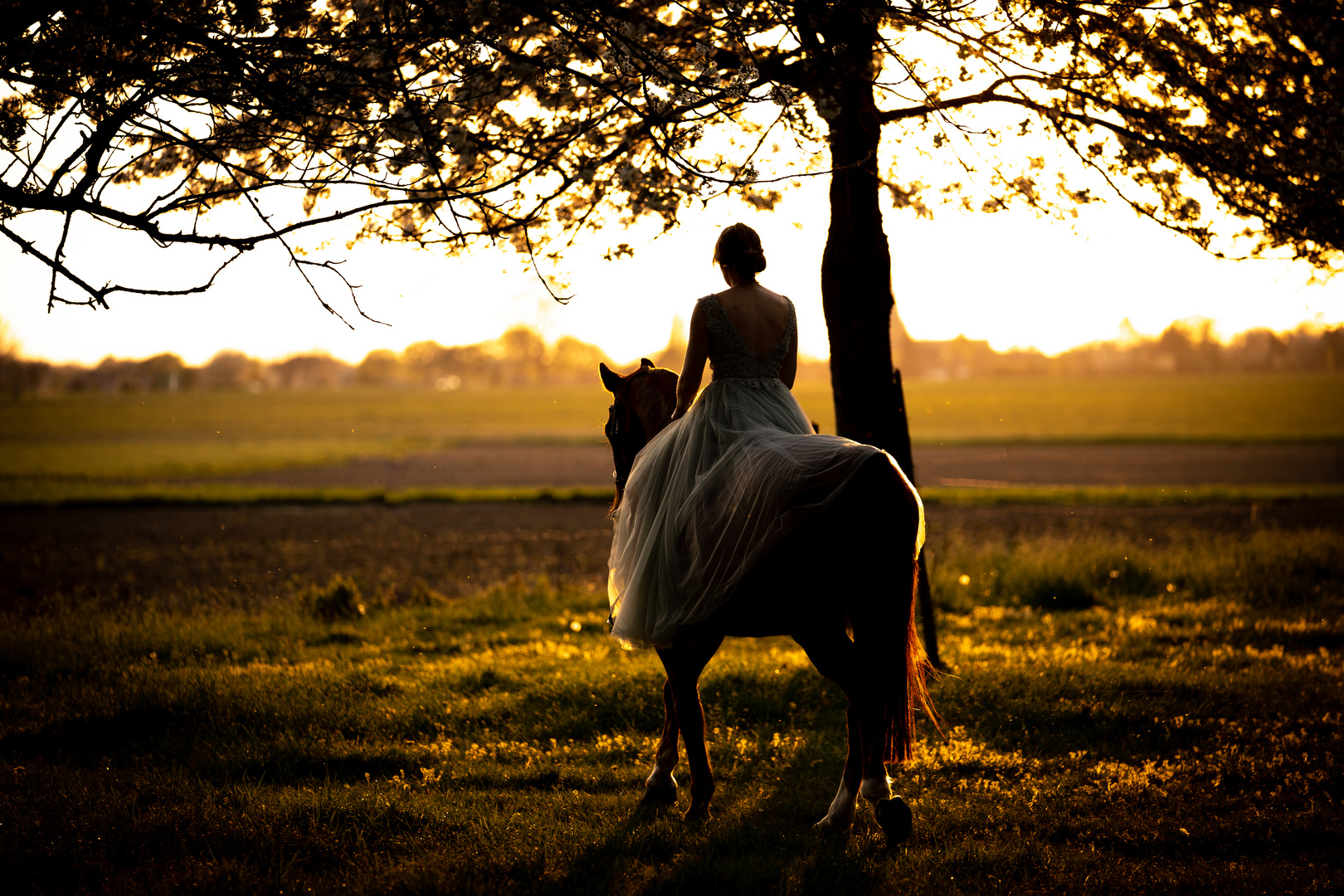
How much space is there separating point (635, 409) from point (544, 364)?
551ft

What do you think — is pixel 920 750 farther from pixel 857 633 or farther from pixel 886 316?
pixel 886 316

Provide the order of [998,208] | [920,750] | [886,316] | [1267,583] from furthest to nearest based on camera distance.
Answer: [1267,583]
[886,316]
[998,208]
[920,750]

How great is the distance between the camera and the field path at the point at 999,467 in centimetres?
2875

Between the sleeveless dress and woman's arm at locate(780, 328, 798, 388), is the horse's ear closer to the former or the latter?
the sleeveless dress

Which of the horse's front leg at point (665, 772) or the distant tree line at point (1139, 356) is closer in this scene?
the horse's front leg at point (665, 772)

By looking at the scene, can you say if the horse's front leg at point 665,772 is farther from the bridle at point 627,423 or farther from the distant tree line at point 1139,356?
the distant tree line at point 1139,356

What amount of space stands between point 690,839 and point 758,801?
0.75 metres

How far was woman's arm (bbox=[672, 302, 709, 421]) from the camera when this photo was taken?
5.02m

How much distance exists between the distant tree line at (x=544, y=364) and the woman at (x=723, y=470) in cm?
9505

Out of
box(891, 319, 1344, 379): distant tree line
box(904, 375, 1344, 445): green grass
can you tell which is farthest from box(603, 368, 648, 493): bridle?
box(891, 319, 1344, 379): distant tree line

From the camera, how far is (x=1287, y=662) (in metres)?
8.12

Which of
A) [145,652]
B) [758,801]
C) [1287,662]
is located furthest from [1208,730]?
[145,652]

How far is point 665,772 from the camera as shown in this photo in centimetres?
525

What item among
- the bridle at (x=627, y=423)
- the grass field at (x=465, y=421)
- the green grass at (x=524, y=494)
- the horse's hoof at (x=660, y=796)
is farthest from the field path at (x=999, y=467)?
the horse's hoof at (x=660, y=796)
